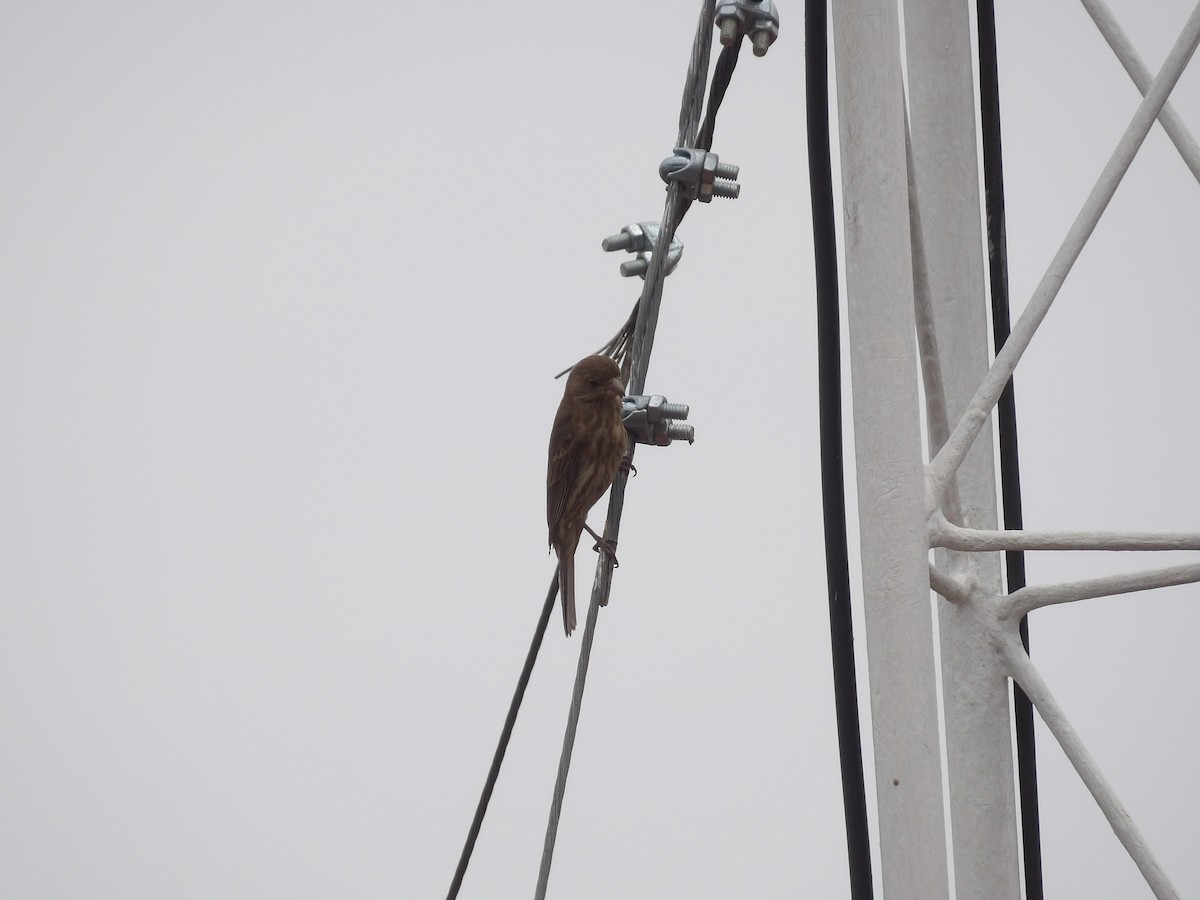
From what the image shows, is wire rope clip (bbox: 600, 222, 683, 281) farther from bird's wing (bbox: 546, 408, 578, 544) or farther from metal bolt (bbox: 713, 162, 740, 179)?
bird's wing (bbox: 546, 408, 578, 544)

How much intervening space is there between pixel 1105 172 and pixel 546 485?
195 cm

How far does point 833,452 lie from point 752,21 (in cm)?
96

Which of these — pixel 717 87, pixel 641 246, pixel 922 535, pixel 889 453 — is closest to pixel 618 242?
pixel 641 246

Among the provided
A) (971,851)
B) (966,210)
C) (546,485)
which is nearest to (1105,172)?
(966,210)

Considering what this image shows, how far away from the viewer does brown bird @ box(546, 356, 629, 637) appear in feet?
12.3

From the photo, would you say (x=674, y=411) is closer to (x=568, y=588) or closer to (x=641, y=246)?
(x=641, y=246)

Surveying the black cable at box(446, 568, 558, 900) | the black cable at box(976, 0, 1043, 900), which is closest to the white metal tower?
the black cable at box(976, 0, 1043, 900)

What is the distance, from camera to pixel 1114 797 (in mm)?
2385

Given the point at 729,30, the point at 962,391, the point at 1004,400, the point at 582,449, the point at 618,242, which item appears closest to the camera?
the point at 729,30

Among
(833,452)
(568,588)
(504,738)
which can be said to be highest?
(568,588)

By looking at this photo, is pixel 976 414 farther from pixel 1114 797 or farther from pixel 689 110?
pixel 689 110

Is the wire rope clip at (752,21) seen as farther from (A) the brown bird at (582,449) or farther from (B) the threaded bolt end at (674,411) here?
(A) the brown bird at (582,449)

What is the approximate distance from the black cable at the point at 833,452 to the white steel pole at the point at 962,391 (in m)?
0.34

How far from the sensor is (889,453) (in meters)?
2.30
